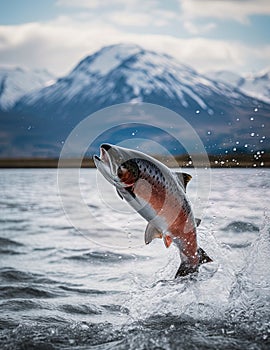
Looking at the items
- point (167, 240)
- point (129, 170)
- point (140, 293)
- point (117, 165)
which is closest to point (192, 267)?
point (167, 240)

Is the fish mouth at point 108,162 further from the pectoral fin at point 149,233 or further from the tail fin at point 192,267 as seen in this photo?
the tail fin at point 192,267

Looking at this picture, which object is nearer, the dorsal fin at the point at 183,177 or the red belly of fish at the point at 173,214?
the red belly of fish at the point at 173,214

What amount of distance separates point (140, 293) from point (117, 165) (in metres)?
3.74

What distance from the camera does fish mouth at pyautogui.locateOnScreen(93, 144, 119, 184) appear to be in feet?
18.4

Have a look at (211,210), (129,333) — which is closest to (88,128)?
(129,333)

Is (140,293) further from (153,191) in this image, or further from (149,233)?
(153,191)

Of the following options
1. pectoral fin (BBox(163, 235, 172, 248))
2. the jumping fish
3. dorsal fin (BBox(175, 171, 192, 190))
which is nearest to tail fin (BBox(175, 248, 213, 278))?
the jumping fish

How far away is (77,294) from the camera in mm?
9594

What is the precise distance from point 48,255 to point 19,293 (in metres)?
3.45

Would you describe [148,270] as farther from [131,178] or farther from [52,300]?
[131,178]

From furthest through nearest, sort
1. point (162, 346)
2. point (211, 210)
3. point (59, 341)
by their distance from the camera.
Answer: point (211, 210) < point (59, 341) < point (162, 346)

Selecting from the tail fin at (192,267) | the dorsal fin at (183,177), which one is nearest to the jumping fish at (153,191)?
the dorsal fin at (183,177)

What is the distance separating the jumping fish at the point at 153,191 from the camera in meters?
5.66

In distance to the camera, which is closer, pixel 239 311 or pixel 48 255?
pixel 239 311
